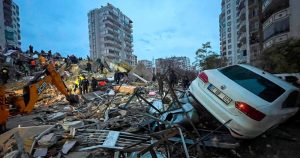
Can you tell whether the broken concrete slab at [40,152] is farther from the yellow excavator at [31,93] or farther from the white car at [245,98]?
the yellow excavator at [31,93]

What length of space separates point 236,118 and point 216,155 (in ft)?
2.98

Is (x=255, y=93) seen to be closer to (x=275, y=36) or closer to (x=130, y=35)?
(x=275, y=36)

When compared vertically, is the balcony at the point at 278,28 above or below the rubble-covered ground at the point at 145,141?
above

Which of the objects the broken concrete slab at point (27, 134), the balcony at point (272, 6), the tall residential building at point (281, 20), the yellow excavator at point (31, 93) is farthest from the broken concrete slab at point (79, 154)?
the balcony at point (272, 6)

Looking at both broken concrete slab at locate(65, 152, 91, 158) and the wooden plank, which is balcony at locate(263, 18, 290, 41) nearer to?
the wooden plank

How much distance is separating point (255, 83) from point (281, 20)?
27.6 m

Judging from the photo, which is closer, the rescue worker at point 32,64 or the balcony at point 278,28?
the balcony at point 278,28

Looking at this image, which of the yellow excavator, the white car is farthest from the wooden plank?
Result: the yellow excavator

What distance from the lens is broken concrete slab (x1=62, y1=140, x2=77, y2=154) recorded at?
580 cm

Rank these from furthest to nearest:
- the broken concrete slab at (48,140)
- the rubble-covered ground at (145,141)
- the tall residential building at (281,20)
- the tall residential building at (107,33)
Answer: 1. the tall residential building at (107,33)
2. the tall residential building at (281,20)
3. the broken concrete slab at (48,140)
4. the rubble-covered ground at (145,141)

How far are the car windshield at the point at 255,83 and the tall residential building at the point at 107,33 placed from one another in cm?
9579

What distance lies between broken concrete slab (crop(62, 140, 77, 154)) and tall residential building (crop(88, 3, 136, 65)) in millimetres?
96004

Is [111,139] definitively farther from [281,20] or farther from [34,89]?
[281,20]

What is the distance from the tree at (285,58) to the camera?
18.0m
